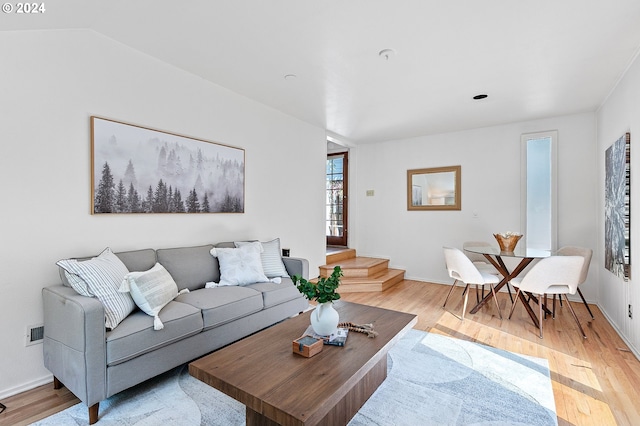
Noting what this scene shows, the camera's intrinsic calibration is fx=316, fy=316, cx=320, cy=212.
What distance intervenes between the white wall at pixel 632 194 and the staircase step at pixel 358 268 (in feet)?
9.50

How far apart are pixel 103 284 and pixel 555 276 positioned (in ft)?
12.5

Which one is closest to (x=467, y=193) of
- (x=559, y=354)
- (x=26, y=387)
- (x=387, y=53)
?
(x=559, y=354)

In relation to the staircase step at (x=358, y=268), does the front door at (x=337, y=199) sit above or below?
above

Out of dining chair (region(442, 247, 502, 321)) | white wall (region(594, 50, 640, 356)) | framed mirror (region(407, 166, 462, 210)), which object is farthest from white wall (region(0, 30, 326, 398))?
white wall (region(594, 50, 640, 356))

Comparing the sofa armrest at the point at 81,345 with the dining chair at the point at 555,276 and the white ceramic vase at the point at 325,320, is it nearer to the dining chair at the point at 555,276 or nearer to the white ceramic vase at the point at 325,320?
the white ceramic vase at the point at 325,320

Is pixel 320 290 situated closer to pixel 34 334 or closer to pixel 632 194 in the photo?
pixel 34 334

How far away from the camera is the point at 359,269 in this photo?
16.5 ft

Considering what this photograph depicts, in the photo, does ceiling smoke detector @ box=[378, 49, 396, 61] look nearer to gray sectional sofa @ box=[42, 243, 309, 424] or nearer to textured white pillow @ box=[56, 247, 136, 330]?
gray sectional sofa @ box=[42, 243, 309, 424]

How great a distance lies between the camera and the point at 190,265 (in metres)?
2.89

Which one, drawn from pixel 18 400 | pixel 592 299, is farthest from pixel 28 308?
pixel 592 299

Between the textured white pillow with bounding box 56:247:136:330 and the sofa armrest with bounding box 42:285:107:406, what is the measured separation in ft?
0.27

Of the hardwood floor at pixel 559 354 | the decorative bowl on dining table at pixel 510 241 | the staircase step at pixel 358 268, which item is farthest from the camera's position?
the staircase step at pixel 358 268

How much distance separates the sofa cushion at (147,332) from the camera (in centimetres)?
184

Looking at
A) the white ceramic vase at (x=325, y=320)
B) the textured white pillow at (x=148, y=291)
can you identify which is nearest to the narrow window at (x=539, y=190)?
the white ceramic vase at (x=325, y=320)
